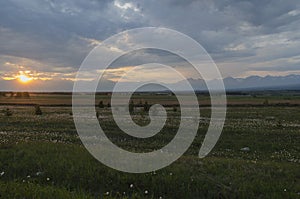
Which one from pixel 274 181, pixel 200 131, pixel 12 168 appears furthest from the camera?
pixel 200 131

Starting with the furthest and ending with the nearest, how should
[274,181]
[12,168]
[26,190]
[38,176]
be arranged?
[12,168] < [38,176] < [274,181] < [26,190]

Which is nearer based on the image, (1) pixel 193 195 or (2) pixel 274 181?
(1) pixel 193 195

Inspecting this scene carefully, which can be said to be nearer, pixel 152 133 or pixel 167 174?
pixel 167 174

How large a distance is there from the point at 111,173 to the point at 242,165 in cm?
474

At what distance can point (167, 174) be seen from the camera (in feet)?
33.8

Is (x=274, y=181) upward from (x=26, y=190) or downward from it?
downward

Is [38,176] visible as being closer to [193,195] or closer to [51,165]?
[51,165]

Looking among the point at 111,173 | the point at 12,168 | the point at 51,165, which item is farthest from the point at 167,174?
the point at 12,168

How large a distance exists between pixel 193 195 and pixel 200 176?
1087mm

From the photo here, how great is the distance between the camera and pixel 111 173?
10.4 meters

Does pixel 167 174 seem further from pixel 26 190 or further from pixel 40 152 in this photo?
pixel 40 152

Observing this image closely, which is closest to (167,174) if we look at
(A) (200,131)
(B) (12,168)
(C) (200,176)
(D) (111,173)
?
(C) (200,176)

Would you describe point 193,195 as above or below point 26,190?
below

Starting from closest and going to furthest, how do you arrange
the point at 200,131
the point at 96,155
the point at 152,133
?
the point at 96,155, the point at 152,133, the point at 200,131
